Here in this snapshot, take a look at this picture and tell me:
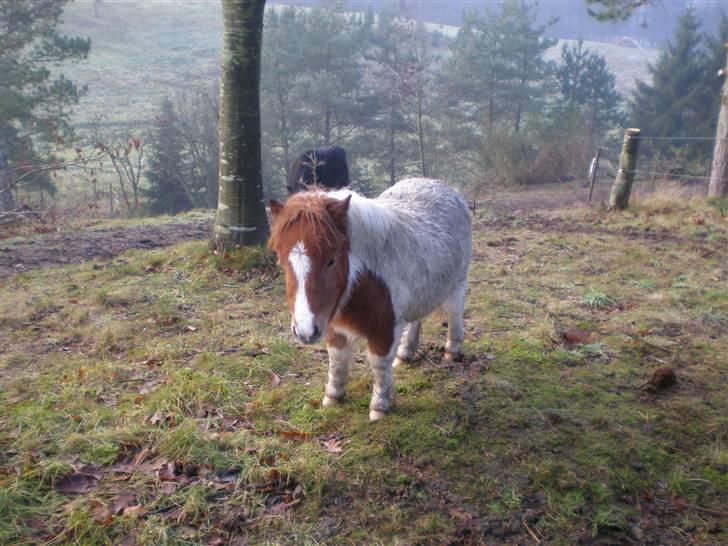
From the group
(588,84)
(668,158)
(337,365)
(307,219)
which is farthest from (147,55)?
(307,219)

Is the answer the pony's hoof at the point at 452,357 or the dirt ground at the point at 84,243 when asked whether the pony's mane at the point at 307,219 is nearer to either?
the pony's hoof at the point at 452,357

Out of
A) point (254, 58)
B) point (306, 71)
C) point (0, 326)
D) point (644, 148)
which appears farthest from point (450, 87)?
point (0, 326)

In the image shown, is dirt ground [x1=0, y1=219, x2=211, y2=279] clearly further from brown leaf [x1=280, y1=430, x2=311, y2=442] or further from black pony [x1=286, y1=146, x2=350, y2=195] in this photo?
brown leaf [x1=280, y1=430, x2=311, y2=442]

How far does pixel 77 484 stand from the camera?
2.86m

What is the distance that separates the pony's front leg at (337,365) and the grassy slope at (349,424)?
114 mm

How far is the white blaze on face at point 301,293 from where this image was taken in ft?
8.59

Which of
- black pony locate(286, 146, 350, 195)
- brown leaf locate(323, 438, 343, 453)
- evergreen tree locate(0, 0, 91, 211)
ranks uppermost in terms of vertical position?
evergreen tree locate(0, 0, 91, 211)

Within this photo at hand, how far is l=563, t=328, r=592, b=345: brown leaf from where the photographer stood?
15.2ft

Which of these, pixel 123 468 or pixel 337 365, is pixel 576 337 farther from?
pixel 123 468

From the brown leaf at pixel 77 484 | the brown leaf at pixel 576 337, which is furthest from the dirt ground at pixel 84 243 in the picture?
the brown leaf at pixel 576 337

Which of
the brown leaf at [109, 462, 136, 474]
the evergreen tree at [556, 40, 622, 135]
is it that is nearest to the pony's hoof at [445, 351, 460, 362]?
the brown leaf at [109, 462, 136, 474]

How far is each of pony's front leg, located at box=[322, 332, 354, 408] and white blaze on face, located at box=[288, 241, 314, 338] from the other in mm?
721

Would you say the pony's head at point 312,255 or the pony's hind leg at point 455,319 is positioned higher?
the pony's head at point 312,255

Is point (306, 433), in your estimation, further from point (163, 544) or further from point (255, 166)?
point (255, 166)
